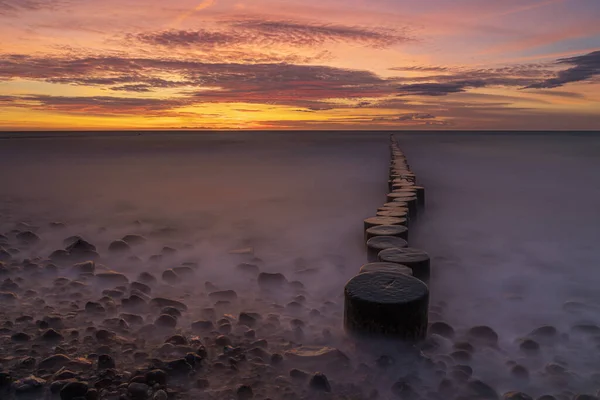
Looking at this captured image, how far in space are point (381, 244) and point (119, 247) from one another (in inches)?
116

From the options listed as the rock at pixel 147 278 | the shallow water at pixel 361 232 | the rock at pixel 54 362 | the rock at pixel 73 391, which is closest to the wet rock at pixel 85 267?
Answer: the shallow water at pixel 361 232

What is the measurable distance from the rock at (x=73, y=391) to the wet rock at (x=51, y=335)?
2.32 ft

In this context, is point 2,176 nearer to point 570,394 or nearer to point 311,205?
point 311,205

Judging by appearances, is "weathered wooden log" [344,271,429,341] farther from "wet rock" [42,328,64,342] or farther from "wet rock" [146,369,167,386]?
"wet rock" [42,328,64,342]

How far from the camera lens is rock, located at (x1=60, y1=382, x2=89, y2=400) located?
7.70ft

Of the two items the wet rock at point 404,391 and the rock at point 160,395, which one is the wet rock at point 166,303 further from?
the wet rock at point 404,391

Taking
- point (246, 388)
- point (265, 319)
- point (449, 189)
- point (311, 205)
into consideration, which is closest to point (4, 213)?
point (311, 205)

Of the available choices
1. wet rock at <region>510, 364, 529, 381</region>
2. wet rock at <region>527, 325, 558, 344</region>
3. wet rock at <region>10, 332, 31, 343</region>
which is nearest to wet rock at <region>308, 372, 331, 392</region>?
wet rock at <region>510, 364, 529, 381</region>

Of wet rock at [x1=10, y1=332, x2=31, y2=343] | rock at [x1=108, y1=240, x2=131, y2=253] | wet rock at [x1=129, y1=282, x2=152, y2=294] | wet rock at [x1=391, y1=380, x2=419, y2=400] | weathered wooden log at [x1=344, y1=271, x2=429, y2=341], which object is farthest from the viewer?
rock at [x1=108, y1=240, x2=131, y2=253]

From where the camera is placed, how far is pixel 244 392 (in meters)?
2.45

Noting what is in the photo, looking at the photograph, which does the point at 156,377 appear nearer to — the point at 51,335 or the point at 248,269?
the point at 51,335

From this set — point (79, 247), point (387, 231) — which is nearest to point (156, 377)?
point (387, 231)

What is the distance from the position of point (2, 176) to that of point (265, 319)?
13.3 metres

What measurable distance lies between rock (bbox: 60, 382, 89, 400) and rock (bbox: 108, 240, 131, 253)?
2982 mm
